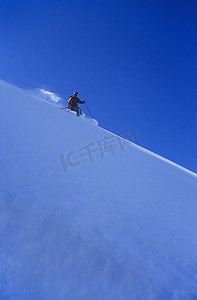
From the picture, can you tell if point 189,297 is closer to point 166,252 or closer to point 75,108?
point 166,252

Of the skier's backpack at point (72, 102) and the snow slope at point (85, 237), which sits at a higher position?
the skier's backpack at point (72, 102)

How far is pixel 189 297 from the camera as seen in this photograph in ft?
2.08

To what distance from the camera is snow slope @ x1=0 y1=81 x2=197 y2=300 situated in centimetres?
62

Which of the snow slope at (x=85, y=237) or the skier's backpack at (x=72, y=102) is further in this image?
the skier's backpack at (x=72, y=102)

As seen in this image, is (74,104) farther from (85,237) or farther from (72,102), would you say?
(85,237)

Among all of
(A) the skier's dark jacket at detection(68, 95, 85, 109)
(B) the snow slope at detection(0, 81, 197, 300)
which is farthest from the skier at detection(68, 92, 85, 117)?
(B) the snow slope at detection(0, 81, 197, 300)

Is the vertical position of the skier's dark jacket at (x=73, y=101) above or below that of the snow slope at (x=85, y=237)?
above

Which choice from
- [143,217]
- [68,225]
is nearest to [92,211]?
[68,225]

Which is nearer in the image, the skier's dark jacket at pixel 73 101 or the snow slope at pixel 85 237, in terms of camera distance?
→ the snow slope at pixel 85 237

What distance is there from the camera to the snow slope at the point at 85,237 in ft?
2.04

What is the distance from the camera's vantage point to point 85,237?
31.0 inches

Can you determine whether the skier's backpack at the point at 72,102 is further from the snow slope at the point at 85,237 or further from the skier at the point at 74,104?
the snow slope at the point at 85,237

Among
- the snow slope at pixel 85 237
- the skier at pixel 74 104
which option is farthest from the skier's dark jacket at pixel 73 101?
the snow slope at pixel 85 237

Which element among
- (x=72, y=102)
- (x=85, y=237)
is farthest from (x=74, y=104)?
(x=85, y=237)
